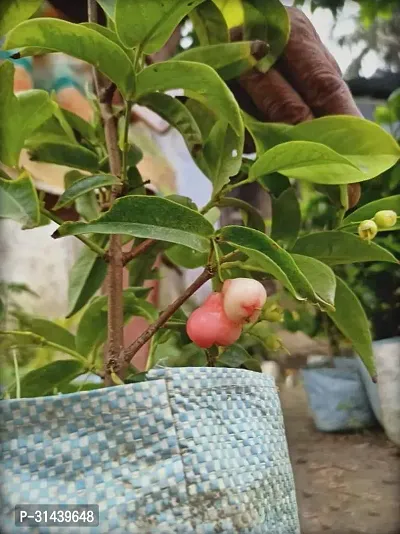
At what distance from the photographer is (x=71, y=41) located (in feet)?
1.23

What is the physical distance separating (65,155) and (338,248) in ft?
0.87

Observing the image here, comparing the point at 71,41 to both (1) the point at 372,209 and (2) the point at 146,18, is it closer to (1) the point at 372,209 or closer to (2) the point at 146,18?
Result: (2) the point at 146,18

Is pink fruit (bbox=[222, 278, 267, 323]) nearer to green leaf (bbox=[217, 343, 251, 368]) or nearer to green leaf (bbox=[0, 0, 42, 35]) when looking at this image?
green leaf (bbox=[217, 343, 251, 368])

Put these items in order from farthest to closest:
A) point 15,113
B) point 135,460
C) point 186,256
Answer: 1. point 186,256
2. point 15,113
3. point 135,460

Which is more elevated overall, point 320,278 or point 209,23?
point 209,23

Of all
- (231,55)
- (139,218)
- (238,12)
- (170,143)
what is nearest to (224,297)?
(139,218)

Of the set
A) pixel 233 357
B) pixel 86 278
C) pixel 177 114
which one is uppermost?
pixel 177 114

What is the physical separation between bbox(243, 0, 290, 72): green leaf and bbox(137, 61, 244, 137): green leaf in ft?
0.54

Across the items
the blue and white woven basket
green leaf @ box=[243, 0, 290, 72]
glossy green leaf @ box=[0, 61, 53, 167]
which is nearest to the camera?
the blue and white woven basket

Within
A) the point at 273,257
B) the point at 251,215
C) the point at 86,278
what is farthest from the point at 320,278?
the point at 86,278

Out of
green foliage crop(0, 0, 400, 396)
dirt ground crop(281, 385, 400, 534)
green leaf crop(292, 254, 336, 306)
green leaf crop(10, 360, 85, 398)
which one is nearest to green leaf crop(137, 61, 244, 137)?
green foliage crop(0, 0, 400, 396)

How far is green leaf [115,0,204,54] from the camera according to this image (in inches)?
14.8

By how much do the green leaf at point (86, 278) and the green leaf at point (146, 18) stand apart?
0.74ft

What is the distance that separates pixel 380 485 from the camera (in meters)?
0.54
